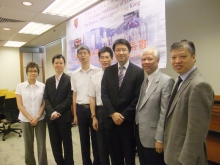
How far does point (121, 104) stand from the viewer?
168 cm

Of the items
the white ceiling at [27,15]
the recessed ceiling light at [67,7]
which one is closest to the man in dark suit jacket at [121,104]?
the recessed ceiling light at [67,7]

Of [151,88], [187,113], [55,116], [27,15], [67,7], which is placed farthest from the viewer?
[27,15]

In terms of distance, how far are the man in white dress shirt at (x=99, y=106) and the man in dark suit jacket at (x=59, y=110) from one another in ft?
1.22

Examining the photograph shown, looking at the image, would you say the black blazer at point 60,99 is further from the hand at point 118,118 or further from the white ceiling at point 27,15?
the white ceiling at point 27,15

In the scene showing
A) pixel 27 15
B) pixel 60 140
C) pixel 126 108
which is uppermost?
pixel 27 15

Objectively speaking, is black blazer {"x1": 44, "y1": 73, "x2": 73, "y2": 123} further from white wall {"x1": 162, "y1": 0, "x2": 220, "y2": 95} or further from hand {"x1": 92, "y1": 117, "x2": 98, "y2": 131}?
white wall {"x1": 162, "y1": 0, "x2": 220, "y2": 95}

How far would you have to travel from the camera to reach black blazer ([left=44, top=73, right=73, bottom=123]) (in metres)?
2.23

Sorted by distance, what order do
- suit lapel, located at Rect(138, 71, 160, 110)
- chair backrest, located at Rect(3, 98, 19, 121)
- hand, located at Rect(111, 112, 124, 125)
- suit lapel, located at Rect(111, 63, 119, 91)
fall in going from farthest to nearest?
chair backrest, located at Rect(3, 98, 19, 121) → suit lapel, located at Rect(111, 63, 119, 91) → hand, located at Rect(111, 112, 124, 125) → suit lapel, located at Rect(138, 71, 160, 110)

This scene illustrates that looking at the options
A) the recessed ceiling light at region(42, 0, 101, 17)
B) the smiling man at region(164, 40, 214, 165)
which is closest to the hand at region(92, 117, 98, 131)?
the smiling man at region(164, 40, 214, 165)

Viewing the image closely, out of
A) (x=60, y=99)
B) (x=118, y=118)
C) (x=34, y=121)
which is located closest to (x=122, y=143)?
(x=118, y=118)

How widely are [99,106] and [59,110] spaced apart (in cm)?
52

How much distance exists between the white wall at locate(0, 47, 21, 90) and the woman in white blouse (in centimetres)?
695

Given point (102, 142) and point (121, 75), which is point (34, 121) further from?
point (121, 75)

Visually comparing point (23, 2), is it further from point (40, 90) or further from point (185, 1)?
point (185, 1)
